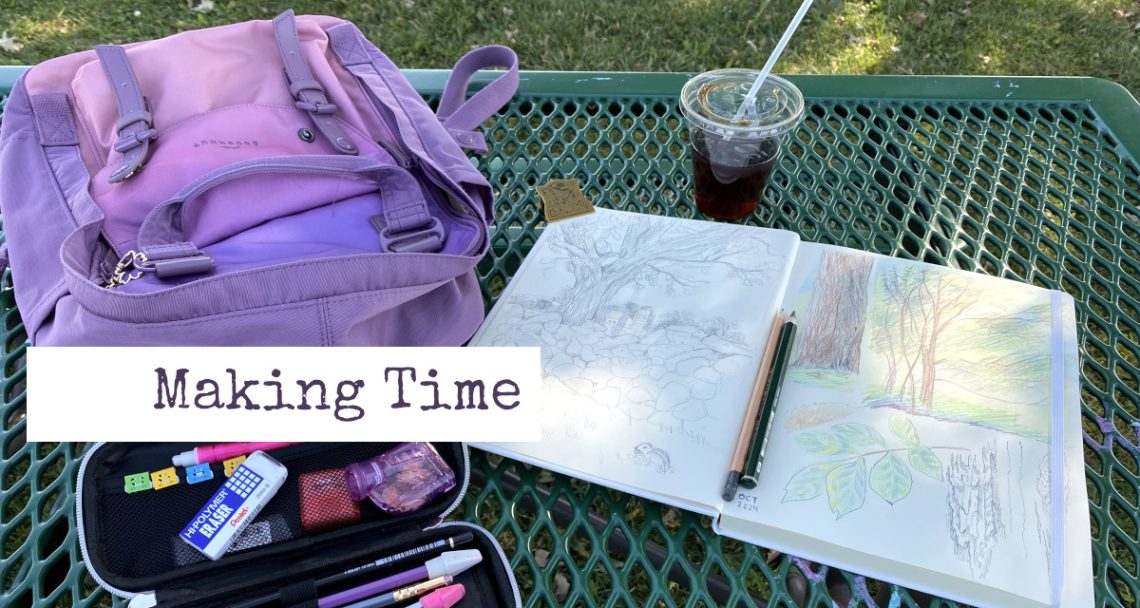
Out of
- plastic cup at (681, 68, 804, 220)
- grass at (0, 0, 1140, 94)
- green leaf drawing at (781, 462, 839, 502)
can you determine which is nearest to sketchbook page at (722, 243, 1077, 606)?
green leaf drawing at (781, 462, 839, 502)

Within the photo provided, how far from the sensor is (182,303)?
Result: 0.76m

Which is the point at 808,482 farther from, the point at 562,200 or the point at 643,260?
the point at 562,200

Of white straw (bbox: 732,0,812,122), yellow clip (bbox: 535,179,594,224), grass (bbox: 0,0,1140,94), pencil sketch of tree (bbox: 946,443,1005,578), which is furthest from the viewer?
grass (bbox: 0,0,1140,94)

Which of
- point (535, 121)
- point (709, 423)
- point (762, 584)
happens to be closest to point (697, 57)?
point (535, 121)

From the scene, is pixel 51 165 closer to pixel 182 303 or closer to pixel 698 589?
pixel 182 303

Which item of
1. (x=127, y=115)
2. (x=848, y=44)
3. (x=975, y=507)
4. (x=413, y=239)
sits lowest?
(x=848, y=44)

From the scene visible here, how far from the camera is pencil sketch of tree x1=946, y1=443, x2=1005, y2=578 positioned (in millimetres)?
726

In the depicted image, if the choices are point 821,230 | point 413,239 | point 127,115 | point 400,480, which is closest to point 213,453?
point 400,480

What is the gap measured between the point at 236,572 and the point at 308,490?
3.8 inches

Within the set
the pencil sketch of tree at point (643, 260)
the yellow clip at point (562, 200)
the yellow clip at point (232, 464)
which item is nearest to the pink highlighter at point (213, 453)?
the yellow clip at point (232, 464)

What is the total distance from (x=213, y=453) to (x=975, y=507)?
75 cm

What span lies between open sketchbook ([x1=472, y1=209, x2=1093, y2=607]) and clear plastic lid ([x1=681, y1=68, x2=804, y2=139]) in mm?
136

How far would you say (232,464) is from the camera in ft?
2.62

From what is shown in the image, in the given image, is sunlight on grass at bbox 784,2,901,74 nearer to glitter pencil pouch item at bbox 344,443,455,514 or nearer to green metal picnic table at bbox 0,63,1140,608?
green metal picnic table at bbox 0,63,1140,608
